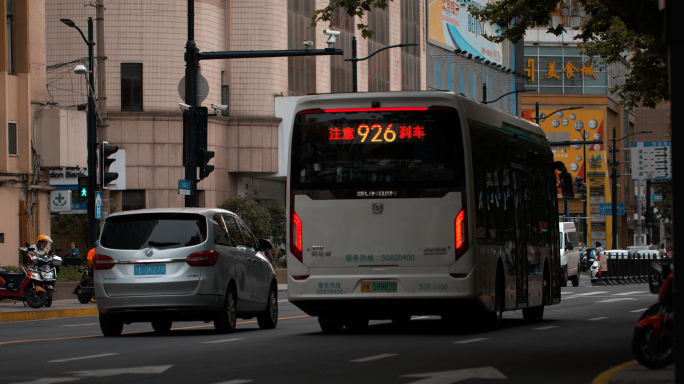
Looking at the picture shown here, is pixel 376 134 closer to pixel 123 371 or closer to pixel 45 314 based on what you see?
pixel 123 371

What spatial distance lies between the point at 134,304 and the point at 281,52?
35.4ft

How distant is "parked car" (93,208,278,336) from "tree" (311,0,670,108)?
11.9 feet

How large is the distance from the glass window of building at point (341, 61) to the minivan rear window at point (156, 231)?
44.6m

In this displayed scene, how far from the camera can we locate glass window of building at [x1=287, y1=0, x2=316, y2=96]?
57281 millimetres

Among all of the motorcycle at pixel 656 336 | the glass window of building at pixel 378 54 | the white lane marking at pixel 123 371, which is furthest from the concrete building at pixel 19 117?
the glass window of building at pixel 378 54

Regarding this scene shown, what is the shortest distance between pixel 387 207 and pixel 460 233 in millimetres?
990

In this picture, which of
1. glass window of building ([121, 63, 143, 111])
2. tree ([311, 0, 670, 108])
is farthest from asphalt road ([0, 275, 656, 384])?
glass window of building ([121, 63, 143, 111])

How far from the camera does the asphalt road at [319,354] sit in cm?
1071

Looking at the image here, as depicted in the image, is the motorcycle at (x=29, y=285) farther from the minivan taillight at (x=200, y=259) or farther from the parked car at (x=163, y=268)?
the minivan taillight at (x=200, y=259)

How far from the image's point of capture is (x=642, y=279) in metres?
52.2

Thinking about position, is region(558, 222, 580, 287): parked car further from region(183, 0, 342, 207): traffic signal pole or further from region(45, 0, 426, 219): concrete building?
region(183, 0, 342, 207): traffic signal pole

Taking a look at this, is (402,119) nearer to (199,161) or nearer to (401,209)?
(401,209)

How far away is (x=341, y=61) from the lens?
62.4m

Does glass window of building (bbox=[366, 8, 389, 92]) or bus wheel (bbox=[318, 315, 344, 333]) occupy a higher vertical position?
glass window of building (bbox=[366, 8, 389, 92])
